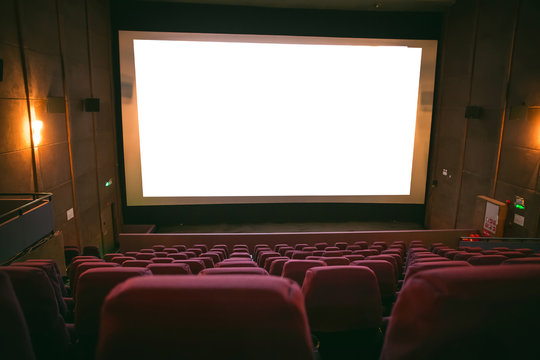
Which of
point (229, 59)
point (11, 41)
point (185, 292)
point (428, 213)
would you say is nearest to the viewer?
point (185, 292)

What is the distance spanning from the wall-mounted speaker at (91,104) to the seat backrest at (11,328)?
882cm

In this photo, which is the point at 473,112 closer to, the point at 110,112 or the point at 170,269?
the point at 170,269

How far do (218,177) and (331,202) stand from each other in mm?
3862

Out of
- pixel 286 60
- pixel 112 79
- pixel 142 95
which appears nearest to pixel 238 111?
pixel 286 60

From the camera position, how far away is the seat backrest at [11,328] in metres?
0.95

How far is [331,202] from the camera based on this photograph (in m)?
11.6

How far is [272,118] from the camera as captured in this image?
10.8 m

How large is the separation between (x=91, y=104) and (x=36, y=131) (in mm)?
2287

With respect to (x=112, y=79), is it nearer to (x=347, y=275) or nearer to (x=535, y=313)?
(x=347, y=275)

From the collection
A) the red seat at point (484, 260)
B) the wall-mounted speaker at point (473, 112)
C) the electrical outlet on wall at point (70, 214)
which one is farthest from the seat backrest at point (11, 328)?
the wall-mounted speaker at point (473, 112)

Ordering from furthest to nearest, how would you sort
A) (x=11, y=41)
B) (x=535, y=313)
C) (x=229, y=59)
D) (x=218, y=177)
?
(x=218, y=177) → (x=229, y=59) → (x=11, y=41) → (x=535, y=313)

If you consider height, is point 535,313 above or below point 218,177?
above

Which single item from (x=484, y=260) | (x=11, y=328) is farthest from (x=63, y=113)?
(x=484, y=260)

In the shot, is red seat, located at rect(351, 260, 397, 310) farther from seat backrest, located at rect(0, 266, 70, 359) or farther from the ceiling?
the ceiling
